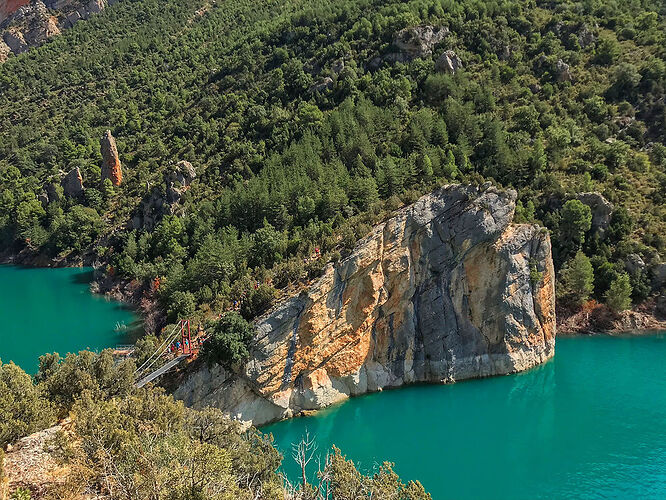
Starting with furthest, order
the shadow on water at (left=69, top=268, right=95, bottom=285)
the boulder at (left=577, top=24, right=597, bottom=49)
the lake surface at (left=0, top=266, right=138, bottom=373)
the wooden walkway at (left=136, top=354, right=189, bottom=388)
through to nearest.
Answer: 1. the shadow on water at (left=69, top=268, right=95, bottom=285)
2. the boulder at (left=577, top=24, right=597, bottom=49)
3. the lake surface at (left=0, top=266, right=138, bottom=373)
4. the wooden walkway at (left=136, top=354, right=189, bottom=388)

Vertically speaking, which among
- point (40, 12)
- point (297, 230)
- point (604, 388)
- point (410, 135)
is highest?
point (40, 12)

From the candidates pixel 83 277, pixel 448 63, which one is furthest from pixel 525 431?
pixel 83 277

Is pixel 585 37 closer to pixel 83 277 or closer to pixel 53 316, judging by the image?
pixel 53 316

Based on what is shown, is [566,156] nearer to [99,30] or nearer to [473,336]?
[473,336]

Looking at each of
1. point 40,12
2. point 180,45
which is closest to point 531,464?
point 180,45

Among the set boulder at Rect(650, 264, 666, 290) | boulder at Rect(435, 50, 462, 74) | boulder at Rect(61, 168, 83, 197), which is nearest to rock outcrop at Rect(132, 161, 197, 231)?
boulder at Rect(61, 168, 83, 197)

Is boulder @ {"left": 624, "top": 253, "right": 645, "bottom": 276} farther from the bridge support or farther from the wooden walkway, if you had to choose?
the wooden walkway

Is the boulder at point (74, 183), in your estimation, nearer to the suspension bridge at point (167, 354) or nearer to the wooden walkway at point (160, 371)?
the suspension bridge at point (167, 354)
